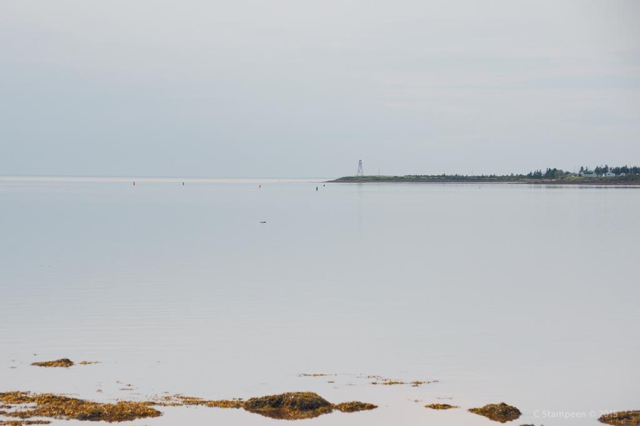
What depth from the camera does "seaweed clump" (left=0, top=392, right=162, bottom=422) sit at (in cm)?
1577

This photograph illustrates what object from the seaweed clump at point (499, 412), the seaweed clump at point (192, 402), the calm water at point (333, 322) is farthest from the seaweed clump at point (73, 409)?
the seaweed clump at point (499, 412)

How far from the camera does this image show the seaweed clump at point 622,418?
1591 centimetres

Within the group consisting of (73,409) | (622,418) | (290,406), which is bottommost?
(622,418)

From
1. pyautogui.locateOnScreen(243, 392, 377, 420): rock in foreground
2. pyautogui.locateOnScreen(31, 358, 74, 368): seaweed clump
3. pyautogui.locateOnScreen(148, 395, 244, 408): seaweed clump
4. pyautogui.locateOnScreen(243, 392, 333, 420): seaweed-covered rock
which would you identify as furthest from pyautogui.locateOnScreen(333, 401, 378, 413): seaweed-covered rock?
pyautogui.locateOnScreen(31, 358, 74, 368): seaweed clump

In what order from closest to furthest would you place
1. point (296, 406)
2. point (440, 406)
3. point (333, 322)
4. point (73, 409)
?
1. point (73, 409)
2. point (296, 406)
3. point (440, 406)
4. point (333, 322)

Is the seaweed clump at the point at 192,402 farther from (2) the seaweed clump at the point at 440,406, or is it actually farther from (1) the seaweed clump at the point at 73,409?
(2) the seaweed clump at the point at 440,406

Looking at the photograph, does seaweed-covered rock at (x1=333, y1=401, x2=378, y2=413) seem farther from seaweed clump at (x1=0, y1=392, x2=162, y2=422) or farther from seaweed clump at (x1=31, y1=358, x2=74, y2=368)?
seaweed clump at (x1=31, y1=358, x2=74, y2=368)

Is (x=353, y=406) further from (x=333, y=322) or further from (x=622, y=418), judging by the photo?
(x=333, y=322)

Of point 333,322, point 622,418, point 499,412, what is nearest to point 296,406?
point 499,412

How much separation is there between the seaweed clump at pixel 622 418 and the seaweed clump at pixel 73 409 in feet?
30.1

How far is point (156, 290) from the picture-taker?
33.0 metres

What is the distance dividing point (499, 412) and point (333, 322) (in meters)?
10.8

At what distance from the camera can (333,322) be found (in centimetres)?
2673

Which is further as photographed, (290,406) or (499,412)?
(290,406)
